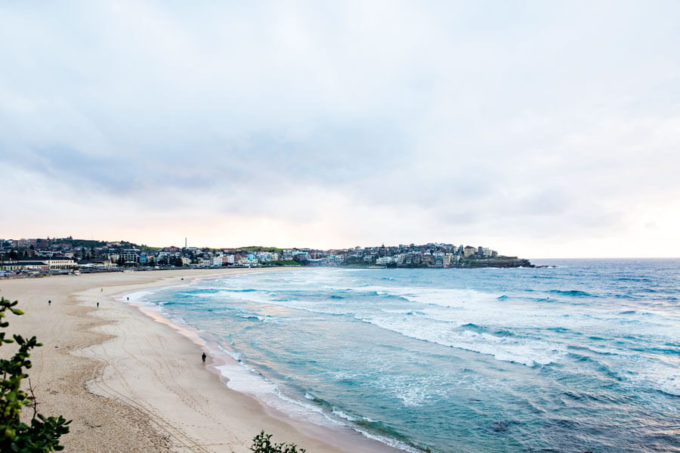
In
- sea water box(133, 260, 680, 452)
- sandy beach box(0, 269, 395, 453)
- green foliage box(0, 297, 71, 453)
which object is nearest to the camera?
green foliage box(0, 297, 71, 453)

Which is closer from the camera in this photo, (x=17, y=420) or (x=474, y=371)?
(x=17, y=420)

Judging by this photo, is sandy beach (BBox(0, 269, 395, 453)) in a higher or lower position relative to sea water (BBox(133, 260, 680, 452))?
higher

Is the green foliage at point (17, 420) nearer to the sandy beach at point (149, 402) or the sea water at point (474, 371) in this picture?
the sandy beach at point (149, 402)

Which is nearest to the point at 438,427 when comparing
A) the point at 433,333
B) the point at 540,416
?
the point at 540,416

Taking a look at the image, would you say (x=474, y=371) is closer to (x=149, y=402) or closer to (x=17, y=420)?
(x=149, y=402)

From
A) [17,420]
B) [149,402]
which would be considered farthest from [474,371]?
[17,420]

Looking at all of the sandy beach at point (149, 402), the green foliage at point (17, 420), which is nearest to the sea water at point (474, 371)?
the sandy beach at point (149, 402)

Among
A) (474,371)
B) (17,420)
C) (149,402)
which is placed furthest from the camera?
(474,371)

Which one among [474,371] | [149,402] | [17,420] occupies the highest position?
[17,420]

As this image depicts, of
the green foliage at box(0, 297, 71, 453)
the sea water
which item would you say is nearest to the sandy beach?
the sea water

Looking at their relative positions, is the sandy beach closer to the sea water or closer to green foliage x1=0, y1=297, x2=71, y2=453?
the sea water

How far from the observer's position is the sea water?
12.2 m

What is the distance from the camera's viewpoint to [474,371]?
1792 cm

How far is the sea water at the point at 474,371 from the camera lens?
12180 mm
